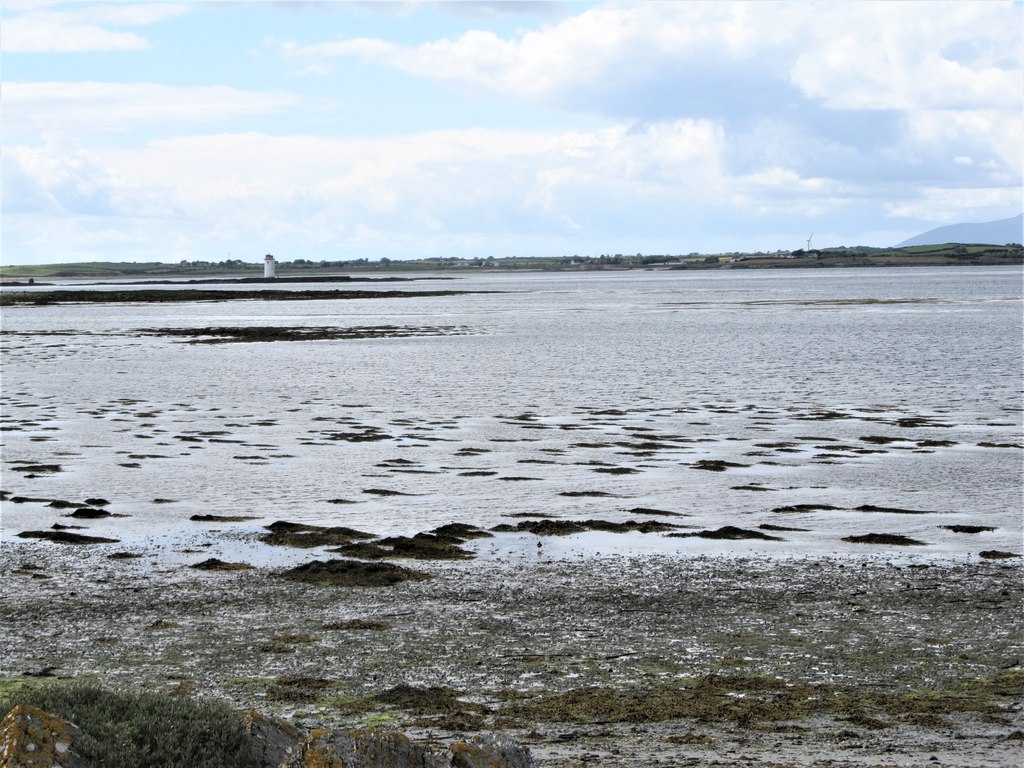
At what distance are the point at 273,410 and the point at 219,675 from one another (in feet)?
77.3

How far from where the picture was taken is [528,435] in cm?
2853

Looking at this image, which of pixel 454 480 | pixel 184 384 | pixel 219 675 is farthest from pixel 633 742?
pixel 184 384

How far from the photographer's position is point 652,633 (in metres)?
12.5

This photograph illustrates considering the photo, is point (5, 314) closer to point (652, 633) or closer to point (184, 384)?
point (184, 384)

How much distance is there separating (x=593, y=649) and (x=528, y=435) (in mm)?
16649

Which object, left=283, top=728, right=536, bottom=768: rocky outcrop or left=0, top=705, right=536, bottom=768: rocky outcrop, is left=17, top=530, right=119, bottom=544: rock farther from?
left=283, top=728, right=536, bottom=768: rocky outcrop

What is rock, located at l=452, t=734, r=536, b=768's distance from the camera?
682cm

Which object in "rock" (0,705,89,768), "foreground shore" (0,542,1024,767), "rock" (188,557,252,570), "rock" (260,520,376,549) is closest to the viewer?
"rock" (0,705,89,768)

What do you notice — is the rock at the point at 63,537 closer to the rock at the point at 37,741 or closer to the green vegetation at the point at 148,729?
the green vegetation at the point at 148,729

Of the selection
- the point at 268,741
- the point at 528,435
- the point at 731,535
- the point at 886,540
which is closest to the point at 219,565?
the point at 731,535

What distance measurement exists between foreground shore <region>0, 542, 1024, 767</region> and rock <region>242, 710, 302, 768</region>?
2.44 m

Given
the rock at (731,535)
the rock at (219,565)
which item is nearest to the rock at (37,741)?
the rock at (219,565)

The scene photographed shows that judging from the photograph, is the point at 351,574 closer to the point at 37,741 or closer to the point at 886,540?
the point at 886,540

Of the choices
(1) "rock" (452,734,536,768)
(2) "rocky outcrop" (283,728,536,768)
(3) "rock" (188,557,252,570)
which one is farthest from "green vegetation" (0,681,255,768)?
(3) "rock" (188,557,252,570)
